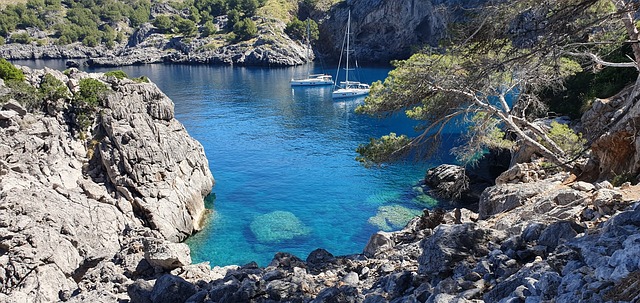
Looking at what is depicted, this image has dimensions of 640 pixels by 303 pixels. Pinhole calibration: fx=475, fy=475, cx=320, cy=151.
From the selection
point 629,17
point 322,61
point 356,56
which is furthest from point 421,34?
point 629,17

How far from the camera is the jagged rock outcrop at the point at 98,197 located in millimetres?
20438

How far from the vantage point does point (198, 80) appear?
3757 inches

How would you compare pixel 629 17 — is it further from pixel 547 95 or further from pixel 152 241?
pixel 547 95

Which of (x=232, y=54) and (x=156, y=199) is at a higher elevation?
(x=232, y=54)

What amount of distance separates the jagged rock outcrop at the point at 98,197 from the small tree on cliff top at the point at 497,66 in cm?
1080

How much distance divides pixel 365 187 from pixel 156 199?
55.0ft

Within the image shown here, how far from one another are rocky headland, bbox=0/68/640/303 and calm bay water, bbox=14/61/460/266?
3237 millimetres

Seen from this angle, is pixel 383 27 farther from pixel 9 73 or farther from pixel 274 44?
pixel 9 73

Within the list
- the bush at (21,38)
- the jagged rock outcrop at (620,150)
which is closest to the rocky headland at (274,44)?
the bush at (21,38)

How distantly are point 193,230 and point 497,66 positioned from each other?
25.5 m

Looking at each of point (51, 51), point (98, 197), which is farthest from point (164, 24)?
point (98, 197)

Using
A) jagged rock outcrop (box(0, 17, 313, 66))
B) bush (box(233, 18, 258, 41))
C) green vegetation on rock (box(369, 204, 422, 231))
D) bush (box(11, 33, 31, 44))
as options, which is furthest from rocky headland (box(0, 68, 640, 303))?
bush (box(11, 33, 31, 44))

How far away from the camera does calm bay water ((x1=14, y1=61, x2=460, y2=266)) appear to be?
1218 inches

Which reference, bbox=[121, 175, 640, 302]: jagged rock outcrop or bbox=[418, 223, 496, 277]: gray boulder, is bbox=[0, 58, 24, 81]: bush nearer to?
bbox=[121, 175, 640, 302]: jagged rock outcrop
